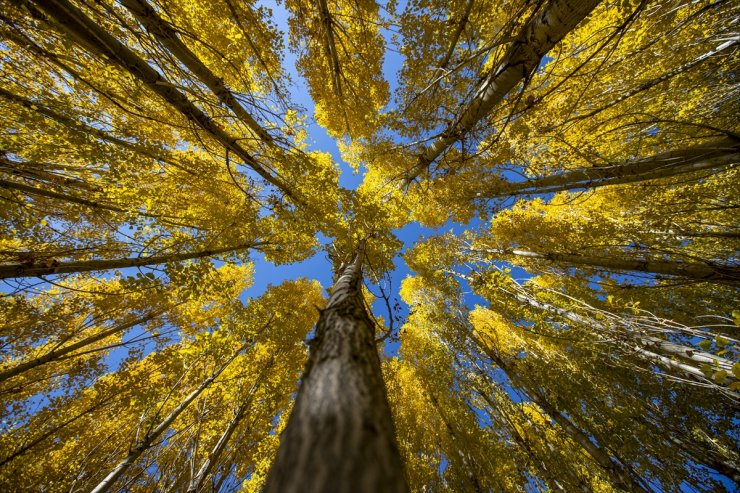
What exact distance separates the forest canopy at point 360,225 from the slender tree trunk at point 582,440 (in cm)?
8

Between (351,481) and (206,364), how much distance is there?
20.2ft

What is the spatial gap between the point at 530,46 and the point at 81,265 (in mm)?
6205

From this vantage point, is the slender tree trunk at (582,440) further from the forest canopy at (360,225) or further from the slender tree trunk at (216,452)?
the slender tree trunk at (216,452)

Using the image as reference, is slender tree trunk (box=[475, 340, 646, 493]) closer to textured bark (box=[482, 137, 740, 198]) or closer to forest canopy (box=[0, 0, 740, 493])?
forest canopy (box=[0, 0, 740, 493])

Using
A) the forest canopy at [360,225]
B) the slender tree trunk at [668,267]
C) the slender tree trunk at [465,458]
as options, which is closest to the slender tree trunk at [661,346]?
the forest canopy at [360,225]

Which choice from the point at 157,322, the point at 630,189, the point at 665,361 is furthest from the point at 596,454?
the point at 157,322

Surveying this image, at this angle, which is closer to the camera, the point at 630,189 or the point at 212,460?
the point at 212,460

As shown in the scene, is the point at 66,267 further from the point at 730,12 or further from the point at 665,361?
the point at 730,12

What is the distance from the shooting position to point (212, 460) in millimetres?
4852

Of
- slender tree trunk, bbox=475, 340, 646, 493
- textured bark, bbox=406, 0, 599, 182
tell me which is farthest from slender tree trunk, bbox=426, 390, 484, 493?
textured bark, bbox=406, 0, 599, 182

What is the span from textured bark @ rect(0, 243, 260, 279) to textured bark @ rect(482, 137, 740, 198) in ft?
22.0

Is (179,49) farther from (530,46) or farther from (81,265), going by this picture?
(530,46)

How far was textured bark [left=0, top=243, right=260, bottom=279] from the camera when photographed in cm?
296

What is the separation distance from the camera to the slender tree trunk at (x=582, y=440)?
463 centimetres
